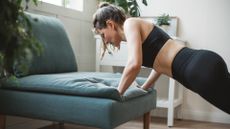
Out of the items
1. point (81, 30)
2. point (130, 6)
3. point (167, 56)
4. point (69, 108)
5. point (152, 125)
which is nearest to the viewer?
point (167, 56)

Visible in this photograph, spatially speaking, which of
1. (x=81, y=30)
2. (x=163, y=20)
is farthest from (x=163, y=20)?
(x=81, y=30)

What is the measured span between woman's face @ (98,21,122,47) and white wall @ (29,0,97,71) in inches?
48.1

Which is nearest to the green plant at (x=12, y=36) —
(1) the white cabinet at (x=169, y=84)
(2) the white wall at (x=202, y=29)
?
(1) the white cabinet at (x=169, y=84)

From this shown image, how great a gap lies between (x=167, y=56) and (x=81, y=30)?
1.90m

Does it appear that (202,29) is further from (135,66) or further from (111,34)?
(135,66)

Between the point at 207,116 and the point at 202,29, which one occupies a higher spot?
the point at 202,29

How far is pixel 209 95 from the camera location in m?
1.59

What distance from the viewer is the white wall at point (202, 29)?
3299mm

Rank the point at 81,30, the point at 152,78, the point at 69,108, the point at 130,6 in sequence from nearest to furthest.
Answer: the point at 69,108 < the point at 152,78 < the point at 130,6 < the point at 81,30

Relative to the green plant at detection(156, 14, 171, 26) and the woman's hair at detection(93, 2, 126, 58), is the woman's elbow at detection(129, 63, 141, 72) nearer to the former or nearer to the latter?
the woman's hair at detection(93, 2, 126, 58)

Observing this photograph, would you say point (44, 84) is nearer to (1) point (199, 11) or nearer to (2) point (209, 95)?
(2) point (209, 95)

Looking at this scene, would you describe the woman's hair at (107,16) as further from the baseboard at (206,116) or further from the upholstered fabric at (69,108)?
the baseboard at (206,116)

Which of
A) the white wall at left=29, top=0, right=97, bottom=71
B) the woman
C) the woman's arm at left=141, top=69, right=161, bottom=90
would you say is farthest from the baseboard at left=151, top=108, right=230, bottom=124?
the woman

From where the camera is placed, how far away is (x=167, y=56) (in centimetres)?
168
